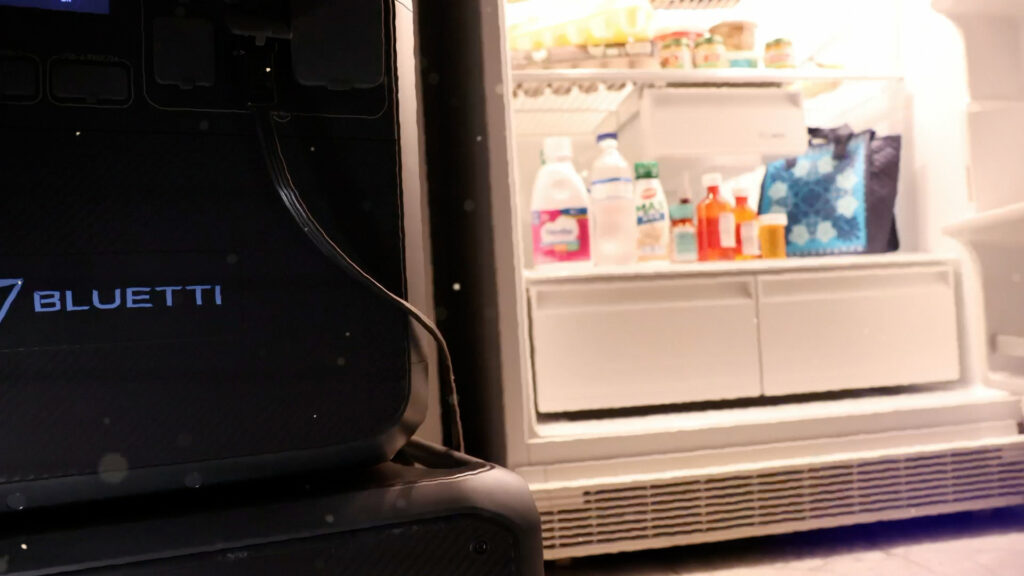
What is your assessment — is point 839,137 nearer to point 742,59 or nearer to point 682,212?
point 742,59

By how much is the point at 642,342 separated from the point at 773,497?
1.03 feet

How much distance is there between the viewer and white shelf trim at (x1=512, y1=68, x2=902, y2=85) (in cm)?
123

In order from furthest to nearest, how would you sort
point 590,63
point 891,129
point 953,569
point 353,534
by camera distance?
1. point 891,129
2. point 590,63
3. point 953,569
4. point 353,534

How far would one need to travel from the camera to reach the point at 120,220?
1.35ft

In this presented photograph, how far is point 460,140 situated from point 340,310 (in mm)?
716

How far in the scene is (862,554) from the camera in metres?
1.02

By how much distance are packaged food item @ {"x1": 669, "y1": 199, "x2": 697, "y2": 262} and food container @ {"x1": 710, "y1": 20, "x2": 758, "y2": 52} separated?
34 cm

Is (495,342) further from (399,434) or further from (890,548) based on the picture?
(890,548)

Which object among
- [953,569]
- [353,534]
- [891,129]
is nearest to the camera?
[353,534]

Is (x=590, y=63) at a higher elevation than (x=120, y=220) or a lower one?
higher

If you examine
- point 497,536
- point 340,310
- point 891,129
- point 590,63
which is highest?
point 590,63

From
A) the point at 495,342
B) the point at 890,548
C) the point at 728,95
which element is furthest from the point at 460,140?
the point at 890,548

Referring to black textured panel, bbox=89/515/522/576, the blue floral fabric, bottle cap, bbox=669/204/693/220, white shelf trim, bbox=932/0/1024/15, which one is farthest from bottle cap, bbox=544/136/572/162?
black textured panel, bbox=89/515/522/576

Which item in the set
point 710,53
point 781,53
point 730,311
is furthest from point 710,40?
point 730,311
